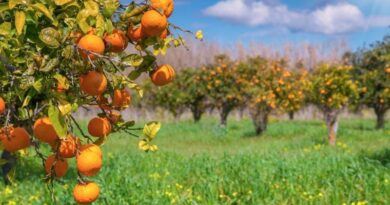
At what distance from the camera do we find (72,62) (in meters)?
1.77

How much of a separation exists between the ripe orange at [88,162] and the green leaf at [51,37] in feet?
1.19

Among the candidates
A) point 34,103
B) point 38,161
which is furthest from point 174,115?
point 34,103

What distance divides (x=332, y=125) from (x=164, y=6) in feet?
46.2

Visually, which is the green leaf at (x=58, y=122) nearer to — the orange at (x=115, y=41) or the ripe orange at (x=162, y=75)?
the orange at (x=115, y=41)

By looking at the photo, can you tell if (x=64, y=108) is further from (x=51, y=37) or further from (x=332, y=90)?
(x=332, y=90)

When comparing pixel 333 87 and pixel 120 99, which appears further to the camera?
pixel 333 87

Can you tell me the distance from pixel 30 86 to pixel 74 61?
0.65ft

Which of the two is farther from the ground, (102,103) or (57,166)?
(102,103)

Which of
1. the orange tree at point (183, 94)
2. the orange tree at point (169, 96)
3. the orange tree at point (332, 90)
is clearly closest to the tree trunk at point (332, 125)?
the orange tree at point (332, 90)

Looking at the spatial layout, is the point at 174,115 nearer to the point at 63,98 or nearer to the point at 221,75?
the point at 221,75

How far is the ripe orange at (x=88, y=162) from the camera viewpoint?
5.54ft

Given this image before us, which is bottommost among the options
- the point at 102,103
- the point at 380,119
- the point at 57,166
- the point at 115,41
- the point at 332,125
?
the point at 380,119

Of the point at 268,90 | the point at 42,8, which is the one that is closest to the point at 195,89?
the point at 268,90

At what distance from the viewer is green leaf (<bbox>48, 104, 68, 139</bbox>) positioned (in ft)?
5.33
